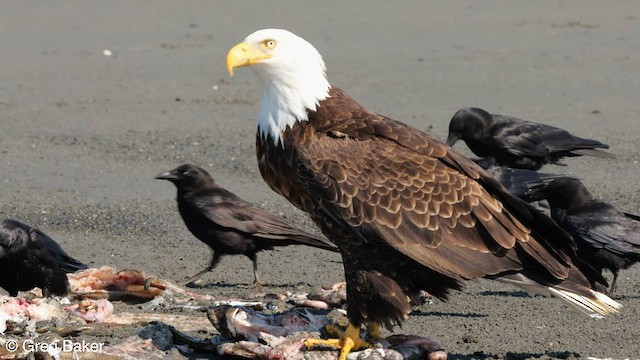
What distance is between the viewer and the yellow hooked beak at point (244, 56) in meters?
7.65

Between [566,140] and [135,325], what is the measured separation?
5.71 m

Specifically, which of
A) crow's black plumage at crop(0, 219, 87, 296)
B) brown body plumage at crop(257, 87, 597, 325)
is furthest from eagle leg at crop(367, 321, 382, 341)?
crow's black plumage at crop(0, 219, 87, 296)

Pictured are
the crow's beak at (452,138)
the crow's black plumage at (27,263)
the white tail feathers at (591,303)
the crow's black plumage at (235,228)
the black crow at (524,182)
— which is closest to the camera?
the white tail feathers at (591,303)

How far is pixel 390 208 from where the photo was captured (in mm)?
7512

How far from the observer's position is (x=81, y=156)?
14.0 metres

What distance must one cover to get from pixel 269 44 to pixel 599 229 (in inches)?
127

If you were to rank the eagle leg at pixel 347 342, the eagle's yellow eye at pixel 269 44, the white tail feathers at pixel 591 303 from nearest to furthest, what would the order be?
the white tail feathers at pixel 591 303 < the eagle leg at pixel 347 342 < the eagle's yellow eye at pixel 269 44

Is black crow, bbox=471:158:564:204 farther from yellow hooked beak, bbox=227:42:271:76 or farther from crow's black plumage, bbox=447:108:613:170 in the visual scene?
yellow hooked beak, bbox=227:42:271:76

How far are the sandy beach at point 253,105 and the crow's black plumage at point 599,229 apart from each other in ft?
1.07

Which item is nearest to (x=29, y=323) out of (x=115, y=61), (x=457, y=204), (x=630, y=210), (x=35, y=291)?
(x=35, y=291)

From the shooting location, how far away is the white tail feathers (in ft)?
24.2

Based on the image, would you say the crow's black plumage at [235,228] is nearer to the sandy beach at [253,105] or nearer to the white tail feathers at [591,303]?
the sandy beach at [253,105]

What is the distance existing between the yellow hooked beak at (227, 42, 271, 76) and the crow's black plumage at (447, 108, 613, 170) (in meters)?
5.10

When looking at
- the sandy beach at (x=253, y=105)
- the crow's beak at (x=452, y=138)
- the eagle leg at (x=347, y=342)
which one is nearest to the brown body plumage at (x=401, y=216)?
the eagle leg at (x=347, y=342)
